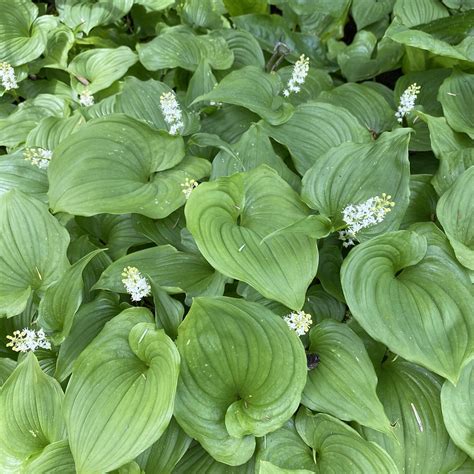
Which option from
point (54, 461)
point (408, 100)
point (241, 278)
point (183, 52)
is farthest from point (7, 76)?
point (408, 100)

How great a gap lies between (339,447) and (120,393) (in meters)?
0.70

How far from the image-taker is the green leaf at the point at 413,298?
4.70 feet

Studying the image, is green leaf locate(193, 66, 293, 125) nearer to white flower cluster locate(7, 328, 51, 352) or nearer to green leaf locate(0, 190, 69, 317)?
green leaf locate(0, 190, 69, 317)

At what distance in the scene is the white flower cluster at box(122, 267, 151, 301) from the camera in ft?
5.07

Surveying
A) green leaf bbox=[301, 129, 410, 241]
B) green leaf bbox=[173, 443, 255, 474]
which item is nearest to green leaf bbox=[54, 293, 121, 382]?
green leaf bbox=[173, 443, 255, 474]

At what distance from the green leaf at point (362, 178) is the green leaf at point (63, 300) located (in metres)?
0.84

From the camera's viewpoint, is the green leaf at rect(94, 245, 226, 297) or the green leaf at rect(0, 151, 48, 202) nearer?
the green leaf at rect(94, 245, 226, 297)

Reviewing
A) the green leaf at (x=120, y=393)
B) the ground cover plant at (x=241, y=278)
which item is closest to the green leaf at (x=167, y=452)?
the ground cover plant at (x=241, y=278)

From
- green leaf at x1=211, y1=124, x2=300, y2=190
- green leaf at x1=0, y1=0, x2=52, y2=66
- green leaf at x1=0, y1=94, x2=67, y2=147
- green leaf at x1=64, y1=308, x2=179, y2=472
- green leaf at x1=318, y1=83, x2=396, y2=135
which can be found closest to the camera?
green leaf at x1=64, y1=308, x2=179, y2=472

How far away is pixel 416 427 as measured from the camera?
60.7 inches

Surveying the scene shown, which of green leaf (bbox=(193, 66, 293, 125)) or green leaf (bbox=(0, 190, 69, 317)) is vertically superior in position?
green leaf (bbox=(193, 66, 293, 125))

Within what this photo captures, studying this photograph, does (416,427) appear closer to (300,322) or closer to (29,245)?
(300,322)

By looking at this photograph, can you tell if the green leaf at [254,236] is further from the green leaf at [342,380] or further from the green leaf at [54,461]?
the green leaf at [54,461]

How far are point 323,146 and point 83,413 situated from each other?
54.8 inches
